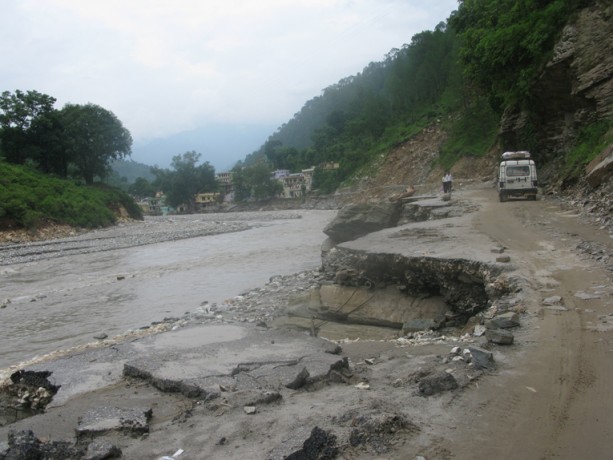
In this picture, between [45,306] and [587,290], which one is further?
[45,306]

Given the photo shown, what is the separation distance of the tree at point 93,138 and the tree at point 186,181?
4108 centimetres

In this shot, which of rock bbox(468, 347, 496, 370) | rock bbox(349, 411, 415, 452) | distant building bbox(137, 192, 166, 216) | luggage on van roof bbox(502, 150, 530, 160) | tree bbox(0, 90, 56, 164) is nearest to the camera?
rock bbox(349, 411, 415, 452)

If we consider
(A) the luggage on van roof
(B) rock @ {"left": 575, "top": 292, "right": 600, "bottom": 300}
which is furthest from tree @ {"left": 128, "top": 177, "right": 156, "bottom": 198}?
(B) rock @ {"left": 575, "top": 292, "right": 600, "bottom": 300}

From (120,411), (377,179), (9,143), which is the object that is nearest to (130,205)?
(9,143)

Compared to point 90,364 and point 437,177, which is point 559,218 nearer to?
point 90,364

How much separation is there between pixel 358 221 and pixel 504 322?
36.1 feet

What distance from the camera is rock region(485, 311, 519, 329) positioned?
623cm

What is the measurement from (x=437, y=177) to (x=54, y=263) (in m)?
43.5

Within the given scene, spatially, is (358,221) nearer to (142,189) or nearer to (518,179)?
(518,179)

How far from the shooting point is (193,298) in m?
13.6

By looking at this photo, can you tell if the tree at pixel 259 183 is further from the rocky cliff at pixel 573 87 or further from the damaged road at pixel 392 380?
the damaged road at pixel 392 380

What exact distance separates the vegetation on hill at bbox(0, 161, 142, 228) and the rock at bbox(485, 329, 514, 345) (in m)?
39.8

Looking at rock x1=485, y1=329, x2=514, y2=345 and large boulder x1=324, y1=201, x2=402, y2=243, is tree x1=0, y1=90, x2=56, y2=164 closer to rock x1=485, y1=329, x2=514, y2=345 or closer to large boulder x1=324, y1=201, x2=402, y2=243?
large boulder x1=324, y1=201, x2=402, y2=243

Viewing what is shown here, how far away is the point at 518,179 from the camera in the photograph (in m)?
20.1
